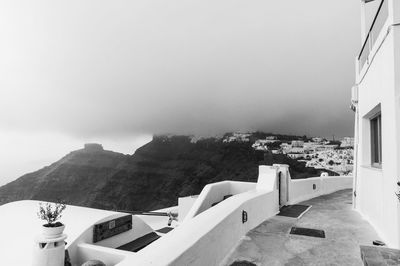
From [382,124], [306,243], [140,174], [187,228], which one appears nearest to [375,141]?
[382,124]

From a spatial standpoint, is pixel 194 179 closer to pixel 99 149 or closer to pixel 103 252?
pixel 99 149

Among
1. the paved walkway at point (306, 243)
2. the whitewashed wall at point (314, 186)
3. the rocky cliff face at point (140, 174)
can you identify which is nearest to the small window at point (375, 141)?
the paved walkway at point (306, 243)

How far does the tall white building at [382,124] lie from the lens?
427 centimetres

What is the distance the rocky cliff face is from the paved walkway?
87.3 metres

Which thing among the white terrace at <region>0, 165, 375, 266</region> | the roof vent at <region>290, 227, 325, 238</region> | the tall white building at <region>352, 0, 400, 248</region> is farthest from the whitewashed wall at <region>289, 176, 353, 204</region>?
the roof vent at <region>290, 227, 325, 238</region>

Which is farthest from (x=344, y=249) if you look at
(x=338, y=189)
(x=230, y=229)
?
(x=338, y=189)

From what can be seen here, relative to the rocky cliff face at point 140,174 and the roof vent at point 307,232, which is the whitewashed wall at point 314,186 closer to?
the roof vent at point 307,232

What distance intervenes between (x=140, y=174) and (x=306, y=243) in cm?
13187

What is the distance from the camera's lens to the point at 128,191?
398 ft

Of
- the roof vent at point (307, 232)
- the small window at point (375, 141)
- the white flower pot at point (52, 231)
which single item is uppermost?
the small window at point (375, 141)

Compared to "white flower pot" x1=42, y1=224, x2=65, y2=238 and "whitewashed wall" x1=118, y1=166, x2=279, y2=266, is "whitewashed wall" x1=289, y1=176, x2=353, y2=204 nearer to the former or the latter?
"whitewashed wall" x1=118, y1=166, x2=279, y2=266

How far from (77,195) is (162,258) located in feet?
457

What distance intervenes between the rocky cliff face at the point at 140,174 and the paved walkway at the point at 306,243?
87.3 meters

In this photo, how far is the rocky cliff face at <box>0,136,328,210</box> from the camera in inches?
4387
